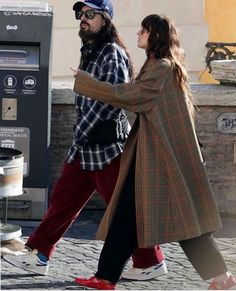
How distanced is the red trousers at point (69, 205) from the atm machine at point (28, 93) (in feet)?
4.26

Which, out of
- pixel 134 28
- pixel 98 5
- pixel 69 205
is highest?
pixel 134 28

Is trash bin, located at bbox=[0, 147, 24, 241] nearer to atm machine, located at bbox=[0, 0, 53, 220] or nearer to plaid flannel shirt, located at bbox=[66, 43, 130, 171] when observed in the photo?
plaid flannel shirt, located at bbox=[66, 43, 130, 171]

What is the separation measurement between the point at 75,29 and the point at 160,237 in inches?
277

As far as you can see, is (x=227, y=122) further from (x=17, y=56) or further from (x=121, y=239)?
(x=121, y=239)

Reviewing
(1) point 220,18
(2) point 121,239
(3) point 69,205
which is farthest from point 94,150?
(1) point 220,18

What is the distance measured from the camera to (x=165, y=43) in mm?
6066

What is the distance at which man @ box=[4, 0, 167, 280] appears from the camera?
643 centimetres

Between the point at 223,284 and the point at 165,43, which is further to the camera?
the point at 223,284

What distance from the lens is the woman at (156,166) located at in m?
5.98

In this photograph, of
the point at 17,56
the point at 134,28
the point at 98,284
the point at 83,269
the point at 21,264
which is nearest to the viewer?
the point at 98,284

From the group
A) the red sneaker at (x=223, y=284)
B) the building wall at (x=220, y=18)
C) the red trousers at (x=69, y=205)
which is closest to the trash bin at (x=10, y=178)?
the red trousers at (x=69, y=205)

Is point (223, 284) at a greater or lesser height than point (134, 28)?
lesser

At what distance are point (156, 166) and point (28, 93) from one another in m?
1.97

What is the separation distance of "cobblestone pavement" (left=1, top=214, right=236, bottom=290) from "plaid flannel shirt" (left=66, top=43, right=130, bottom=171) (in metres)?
0.68
